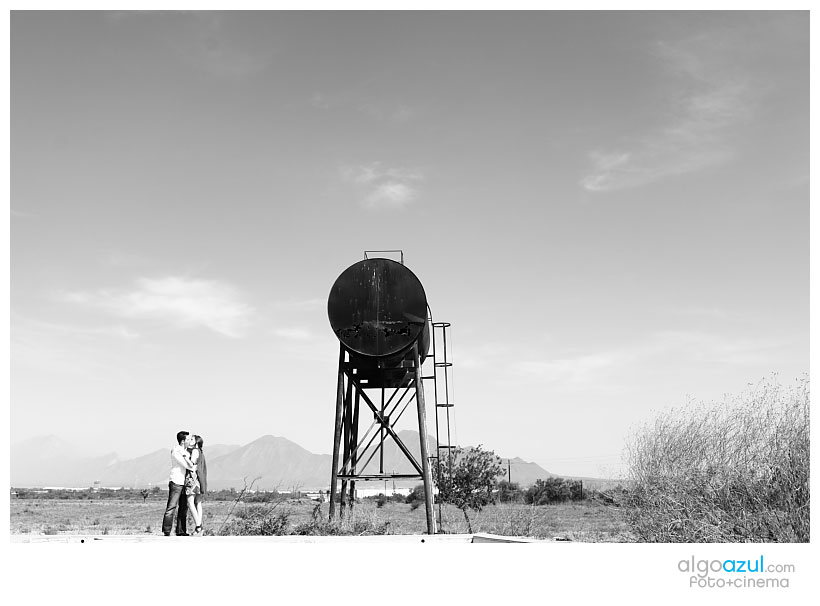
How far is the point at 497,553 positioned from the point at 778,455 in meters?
6.48

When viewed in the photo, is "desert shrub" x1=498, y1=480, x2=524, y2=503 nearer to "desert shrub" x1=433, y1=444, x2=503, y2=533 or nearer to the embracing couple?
"desert shrub" x1=433, y1=444, x2=503, y2=533

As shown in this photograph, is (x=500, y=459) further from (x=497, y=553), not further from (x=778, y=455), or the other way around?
(x=497, y=553)

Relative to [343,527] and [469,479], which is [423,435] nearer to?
[343,527]

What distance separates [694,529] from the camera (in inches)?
517

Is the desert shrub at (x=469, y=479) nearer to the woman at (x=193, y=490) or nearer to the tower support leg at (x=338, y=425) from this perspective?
the tower support leg at (x=338, y=425)

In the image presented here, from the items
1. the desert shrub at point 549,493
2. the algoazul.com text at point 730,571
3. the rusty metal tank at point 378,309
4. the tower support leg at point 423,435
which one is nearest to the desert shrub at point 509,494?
the desert shrub at point 549,493

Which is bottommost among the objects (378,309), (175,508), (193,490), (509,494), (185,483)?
(175,508)

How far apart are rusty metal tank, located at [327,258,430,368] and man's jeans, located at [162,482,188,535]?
175 inches

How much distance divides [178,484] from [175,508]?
0.42m

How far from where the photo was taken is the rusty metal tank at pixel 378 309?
51.8 feet

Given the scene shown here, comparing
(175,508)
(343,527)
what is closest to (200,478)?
(175,508)

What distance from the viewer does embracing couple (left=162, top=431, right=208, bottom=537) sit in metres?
13.0

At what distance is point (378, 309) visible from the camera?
51.9ft

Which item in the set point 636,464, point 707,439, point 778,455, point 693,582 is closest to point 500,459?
point 636,464
